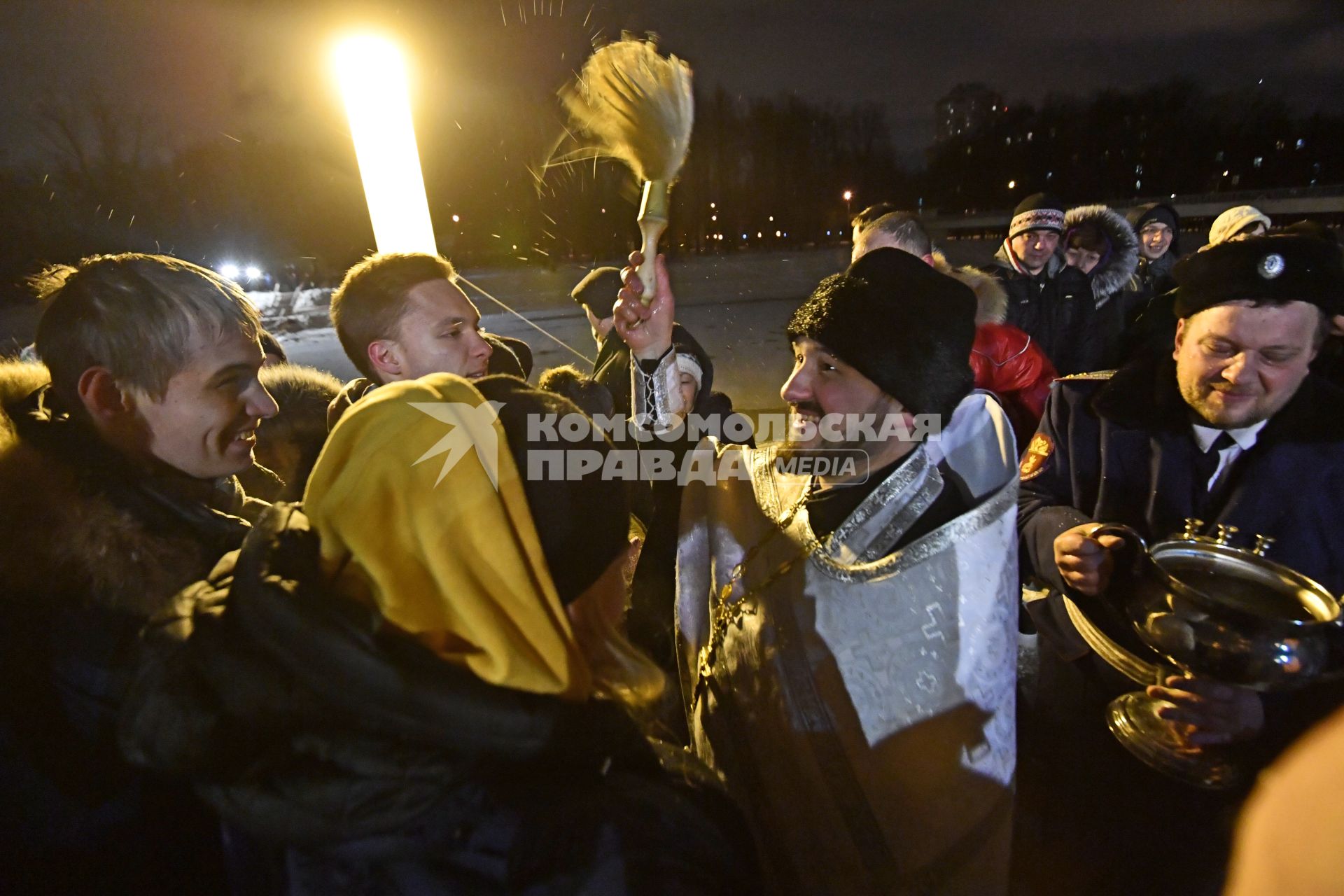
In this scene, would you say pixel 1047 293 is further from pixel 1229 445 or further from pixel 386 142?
pixel 386 142

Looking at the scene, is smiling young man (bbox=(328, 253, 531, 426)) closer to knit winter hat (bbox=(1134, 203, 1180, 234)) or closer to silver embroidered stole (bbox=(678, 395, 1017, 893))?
silver embroidered stole (bbox=(678, 395, 1017, 893))

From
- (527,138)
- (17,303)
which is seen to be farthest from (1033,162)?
(17,303)

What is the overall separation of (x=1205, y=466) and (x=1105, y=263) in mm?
4567

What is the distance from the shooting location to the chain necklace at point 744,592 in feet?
5.94

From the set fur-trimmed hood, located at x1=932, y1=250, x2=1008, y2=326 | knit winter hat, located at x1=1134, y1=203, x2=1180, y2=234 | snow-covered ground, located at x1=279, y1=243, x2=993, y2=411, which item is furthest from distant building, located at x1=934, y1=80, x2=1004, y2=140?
fur-trimmed hood, located at x1=932, y1=250, x2=1008, y2=326

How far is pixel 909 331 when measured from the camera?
1695 mm

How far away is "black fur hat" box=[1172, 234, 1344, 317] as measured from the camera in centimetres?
171

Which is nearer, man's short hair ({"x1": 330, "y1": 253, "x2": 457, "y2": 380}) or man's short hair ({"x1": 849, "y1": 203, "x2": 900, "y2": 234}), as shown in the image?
man's short hair ({"x1": 330, "y1": 253, "x2": 457, "y2": 380})

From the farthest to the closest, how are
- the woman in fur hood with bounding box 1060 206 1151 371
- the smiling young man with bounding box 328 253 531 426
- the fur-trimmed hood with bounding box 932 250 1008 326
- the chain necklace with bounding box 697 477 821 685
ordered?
the woman in fur hood with bounding box 1060 206 1151 371
the fur-trimmed hood with bounding box 932 250 1008 326
the smiling young man with bounding box 328 253 531 426
the chain necklace with bounding box 697 477 821 685

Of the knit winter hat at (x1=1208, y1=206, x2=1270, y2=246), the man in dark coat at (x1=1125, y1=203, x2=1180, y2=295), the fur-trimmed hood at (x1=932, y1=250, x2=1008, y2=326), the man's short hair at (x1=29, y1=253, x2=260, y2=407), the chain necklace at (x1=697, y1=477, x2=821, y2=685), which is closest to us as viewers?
the man's short hair at (x1=29, y1=253, x2=260, y2=407)

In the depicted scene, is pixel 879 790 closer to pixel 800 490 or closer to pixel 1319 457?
pixel 800 490

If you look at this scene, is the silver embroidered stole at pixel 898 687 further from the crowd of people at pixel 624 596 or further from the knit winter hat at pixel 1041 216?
the knit winter hat at pixel 1041 216

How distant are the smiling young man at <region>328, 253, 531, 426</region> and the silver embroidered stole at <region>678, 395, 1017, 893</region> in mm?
1492

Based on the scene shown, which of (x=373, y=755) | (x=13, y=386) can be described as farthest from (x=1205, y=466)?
(x=13, y=386)
